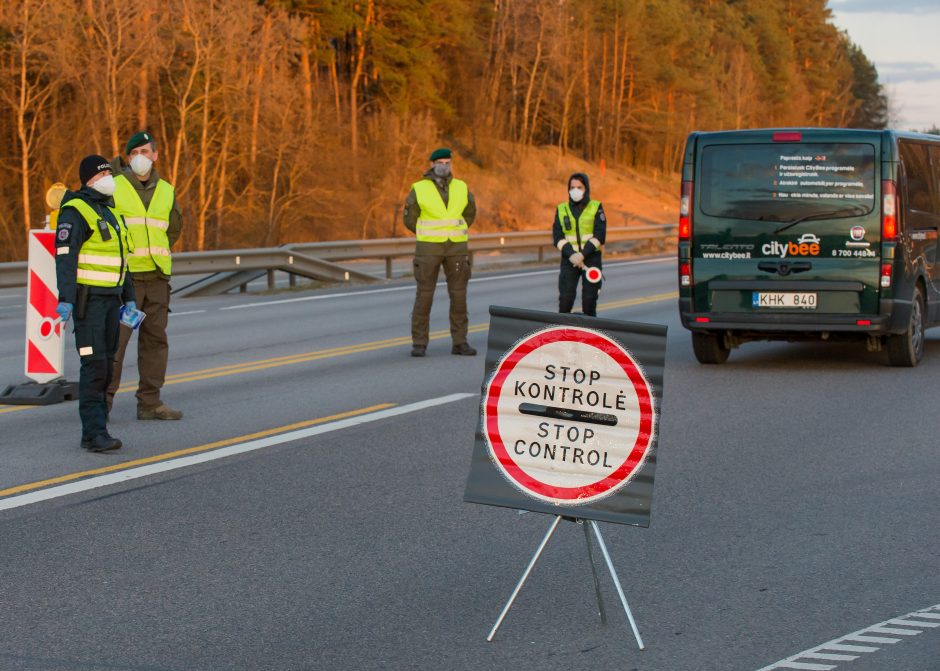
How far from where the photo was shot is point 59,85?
42.7 m

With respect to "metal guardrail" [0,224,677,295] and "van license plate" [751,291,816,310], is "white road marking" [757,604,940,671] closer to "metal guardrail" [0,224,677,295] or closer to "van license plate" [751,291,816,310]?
"van license plate" [751,291,816,310]

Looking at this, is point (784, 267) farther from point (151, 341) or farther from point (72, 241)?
point (72, 241)

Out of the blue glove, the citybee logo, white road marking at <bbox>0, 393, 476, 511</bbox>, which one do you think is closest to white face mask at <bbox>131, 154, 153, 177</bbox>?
the blue glove

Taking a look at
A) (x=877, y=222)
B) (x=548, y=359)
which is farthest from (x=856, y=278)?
(x=548, y=359)

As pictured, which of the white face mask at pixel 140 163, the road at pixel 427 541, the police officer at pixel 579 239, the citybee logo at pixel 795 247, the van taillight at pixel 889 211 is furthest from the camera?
the police officer at pixel 579 239

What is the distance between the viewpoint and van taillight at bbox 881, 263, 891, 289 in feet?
38.2

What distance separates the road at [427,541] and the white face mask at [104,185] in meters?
1.66

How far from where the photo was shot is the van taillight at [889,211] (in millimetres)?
11531

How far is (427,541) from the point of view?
21.2 feet

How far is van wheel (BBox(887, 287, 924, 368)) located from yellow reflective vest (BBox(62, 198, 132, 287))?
6.93m

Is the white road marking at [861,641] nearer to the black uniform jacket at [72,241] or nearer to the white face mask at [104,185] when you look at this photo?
the black uniform jacket at [72,241]

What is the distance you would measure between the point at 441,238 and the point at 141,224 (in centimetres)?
424

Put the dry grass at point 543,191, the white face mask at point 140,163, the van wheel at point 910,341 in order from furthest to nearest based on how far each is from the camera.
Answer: the dry grass at point 543,191 → the van wheel at point 910,341 → the white face mask at point 140,163

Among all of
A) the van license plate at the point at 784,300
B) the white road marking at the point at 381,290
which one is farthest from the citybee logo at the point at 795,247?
the white road marking at the point at 381,290
